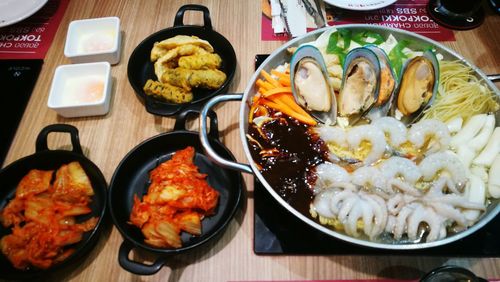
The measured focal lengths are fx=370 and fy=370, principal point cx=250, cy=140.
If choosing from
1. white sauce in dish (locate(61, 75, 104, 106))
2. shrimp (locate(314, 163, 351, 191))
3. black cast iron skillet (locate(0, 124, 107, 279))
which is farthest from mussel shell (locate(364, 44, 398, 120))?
white sauce in dish (locate(61, 75, 104, 106))

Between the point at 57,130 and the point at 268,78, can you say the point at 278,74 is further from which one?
the point at 57,130

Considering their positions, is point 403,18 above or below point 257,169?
above

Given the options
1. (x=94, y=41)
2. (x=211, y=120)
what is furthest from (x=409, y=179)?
(x=94, y=41)

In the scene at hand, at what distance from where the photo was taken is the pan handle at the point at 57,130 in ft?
5.18

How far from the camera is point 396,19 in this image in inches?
85.3

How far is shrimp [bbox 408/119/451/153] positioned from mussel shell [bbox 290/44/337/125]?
1.09 feet

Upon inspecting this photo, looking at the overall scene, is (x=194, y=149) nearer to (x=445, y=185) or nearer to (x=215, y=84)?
(x=215, y=84)

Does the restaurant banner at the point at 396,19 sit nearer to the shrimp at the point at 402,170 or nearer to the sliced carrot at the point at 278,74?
the sliced carrot at the point at 278,74

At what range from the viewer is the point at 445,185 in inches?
54.1

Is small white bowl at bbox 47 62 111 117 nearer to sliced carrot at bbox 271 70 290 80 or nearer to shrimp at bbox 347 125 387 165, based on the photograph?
sliced carrot at bbox 271 70 290 80

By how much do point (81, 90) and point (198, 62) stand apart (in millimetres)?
603

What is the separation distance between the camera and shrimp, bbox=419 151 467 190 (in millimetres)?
1376

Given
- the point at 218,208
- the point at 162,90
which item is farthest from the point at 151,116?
the point at 218,208

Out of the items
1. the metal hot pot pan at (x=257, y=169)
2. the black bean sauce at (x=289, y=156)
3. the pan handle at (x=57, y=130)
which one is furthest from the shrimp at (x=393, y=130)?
the pan handle at (x=57, y=130)
